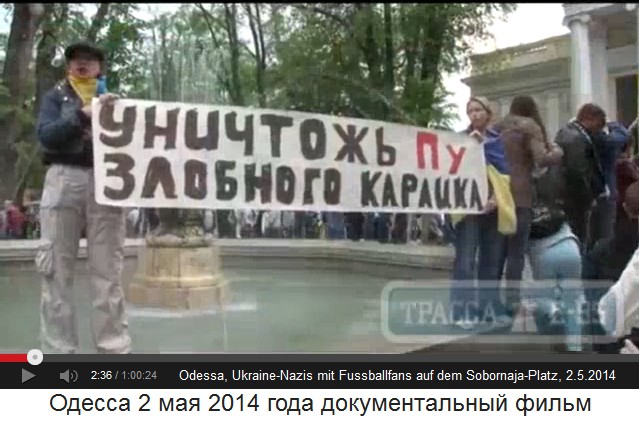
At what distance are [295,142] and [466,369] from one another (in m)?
0.86

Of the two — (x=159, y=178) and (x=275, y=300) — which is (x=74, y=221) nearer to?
(x=159, y=178)

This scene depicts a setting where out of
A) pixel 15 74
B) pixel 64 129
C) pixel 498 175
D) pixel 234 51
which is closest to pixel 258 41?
pixel 234 51

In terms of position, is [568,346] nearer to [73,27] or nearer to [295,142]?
[295,142]

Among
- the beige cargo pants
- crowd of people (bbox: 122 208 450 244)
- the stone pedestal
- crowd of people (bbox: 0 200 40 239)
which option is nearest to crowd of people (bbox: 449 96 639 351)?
crowd of people (bbox: 122 208 450 244)

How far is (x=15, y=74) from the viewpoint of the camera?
2928 millimetres

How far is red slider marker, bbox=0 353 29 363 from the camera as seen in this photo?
9.45 feet

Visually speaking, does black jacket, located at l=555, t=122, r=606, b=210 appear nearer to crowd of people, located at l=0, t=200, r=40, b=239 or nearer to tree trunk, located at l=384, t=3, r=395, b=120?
tree trunk, located at l=384, t=3, r=395, b=120

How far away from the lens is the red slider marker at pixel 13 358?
2.88 metres

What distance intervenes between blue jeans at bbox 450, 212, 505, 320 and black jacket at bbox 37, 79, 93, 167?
1190 mm

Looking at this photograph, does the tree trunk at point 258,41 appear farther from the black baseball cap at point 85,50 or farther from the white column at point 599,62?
the white column at point 599,62

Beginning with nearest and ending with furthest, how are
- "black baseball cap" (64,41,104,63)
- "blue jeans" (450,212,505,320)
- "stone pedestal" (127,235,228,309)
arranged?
"black baseball cap" (64,41,104,63), "stone pedestal" (127,235,228,309), "blue jeans" (450,212,505,320)

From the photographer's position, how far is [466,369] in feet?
9.62
